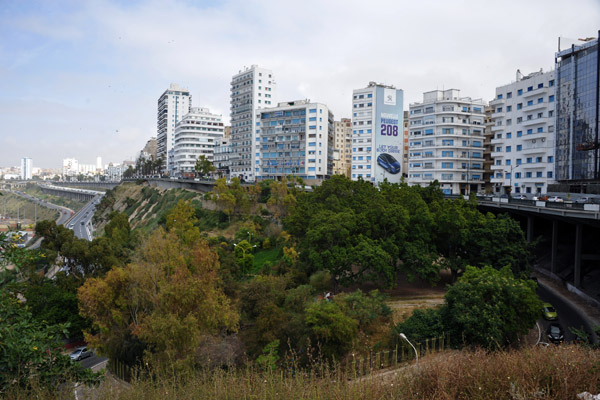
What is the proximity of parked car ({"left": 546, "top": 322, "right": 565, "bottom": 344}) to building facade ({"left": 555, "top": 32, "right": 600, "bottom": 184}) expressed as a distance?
1126 inches

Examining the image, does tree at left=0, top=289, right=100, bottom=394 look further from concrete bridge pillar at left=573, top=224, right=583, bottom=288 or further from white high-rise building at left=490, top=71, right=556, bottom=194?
white high-rise building at left=490, top=71, right=556, bottom=194

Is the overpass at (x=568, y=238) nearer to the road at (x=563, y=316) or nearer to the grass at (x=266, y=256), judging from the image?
the road at (x=563, y=316)

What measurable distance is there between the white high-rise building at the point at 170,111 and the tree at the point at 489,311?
119m

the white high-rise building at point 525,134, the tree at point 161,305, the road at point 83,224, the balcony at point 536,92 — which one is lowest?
the road at point 83,224

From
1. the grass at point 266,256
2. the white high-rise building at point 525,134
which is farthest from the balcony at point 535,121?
the grass at point 266,256

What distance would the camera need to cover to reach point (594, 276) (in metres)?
27.0

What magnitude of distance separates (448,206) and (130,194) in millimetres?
81495

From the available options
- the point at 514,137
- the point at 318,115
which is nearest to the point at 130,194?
the point at 318,115

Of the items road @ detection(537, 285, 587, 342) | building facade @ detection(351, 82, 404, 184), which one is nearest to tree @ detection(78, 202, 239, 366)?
road @ detection(537, 285, 587, 342)

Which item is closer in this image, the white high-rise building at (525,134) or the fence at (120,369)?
the fence at (120,369)

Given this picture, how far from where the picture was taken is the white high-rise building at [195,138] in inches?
4333

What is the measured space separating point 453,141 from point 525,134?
43.3ft

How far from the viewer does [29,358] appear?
6.61m

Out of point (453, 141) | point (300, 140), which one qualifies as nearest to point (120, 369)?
point (453, 141)
